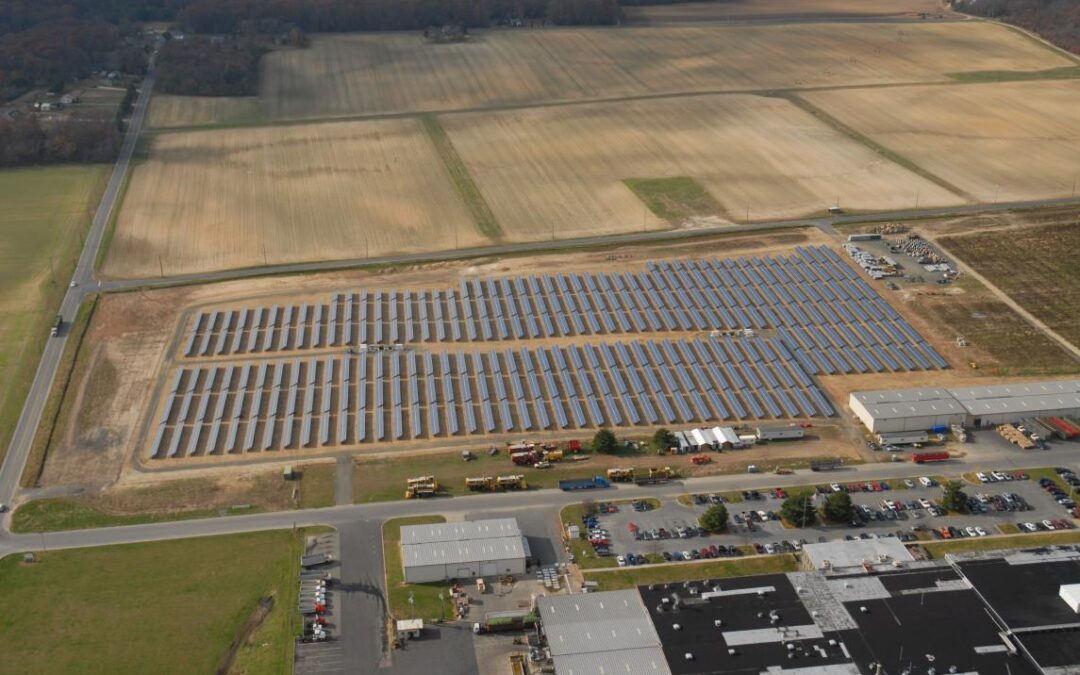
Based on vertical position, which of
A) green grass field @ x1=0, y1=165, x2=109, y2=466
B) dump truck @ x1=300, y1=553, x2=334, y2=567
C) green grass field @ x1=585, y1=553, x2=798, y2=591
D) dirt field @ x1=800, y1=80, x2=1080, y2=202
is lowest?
green grass field @ x1=0, y1=165, x2=109, y2=466

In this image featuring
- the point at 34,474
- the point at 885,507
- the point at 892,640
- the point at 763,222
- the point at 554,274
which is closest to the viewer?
the point at 892,640

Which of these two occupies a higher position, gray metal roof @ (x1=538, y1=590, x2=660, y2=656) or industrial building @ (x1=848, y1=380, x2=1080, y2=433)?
industrial building @ (x1=848, y1=380, x2=1080, y2=433)

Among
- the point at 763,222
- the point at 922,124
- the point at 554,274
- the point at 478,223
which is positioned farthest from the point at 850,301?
the point at 922,124

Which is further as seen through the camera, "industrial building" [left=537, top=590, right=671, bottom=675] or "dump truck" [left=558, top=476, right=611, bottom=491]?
"dump truck" [left=558, top=476, right=611, bottom=491]

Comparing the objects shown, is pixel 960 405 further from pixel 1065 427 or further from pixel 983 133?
pixel 983 133

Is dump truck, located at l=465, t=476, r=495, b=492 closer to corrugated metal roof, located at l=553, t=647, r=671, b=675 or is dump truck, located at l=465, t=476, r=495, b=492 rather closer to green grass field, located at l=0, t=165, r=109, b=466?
corrugated metal roof, located at l=553, t=647, r=671, b=675

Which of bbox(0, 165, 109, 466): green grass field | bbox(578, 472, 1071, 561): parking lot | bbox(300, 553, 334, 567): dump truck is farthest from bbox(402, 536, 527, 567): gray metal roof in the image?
bbox(0, 165, 109, 466): green grass field

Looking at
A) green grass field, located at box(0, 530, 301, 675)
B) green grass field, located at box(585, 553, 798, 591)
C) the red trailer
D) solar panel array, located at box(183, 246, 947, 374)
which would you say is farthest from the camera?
solar panel array, located at box(183, 246, 947, 374)

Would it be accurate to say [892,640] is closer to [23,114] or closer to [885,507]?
[885,507]
